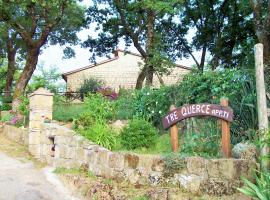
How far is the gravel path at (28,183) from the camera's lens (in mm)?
7686

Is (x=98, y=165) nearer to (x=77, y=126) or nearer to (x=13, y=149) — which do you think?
(x=77, y=126)

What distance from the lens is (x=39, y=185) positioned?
832cm

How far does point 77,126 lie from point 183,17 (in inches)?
645

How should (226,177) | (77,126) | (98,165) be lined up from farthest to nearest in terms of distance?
(77,126) < (98,165) < (226,177)

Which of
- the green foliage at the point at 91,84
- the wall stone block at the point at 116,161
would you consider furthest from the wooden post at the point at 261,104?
the green foliage at the point at 91,84

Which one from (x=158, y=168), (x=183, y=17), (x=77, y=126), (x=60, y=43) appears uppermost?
(x=183, y=17)

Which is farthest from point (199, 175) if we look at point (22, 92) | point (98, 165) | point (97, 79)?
point (97, 79)

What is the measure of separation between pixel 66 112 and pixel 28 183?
14.4 ft

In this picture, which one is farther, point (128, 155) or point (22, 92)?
point (22, 92)

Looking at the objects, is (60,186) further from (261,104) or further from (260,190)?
(261,104)

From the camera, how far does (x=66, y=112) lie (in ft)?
41.2

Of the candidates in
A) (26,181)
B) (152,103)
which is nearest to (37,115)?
(26,181)

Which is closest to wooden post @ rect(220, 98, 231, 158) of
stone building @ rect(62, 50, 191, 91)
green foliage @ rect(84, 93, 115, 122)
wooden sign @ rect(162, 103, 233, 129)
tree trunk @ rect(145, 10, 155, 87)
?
wooden sign @ rect(162, 103, 233, 129)

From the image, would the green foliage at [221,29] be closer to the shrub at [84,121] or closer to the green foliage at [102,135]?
the shrub at [84,121]
